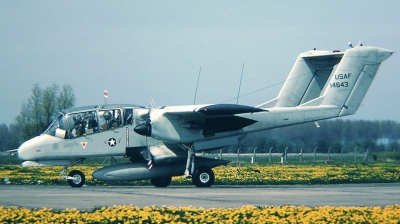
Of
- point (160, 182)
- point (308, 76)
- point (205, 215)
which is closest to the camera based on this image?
point (205, 215)

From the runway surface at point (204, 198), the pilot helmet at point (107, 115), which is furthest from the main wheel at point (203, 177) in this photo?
the pilot helmet at point (107, 115)

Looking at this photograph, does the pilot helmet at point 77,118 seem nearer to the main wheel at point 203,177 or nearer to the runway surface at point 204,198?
the runway surface at point 204,198

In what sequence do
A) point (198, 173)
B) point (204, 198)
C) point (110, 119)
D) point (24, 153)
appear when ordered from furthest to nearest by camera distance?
point (110, 119) → point (198, 173) → point (24, 153) → point (204, 198)

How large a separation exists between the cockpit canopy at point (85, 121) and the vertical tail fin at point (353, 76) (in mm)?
7887

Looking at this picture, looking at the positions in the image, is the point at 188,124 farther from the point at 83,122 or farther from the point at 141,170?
the point at 83,122

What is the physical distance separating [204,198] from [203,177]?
5.45 meters

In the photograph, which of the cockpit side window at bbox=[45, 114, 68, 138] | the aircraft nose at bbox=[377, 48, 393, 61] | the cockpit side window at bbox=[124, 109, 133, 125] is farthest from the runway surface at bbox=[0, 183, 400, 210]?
the aircraft nose at bbox=[377, 48, 393, 61]

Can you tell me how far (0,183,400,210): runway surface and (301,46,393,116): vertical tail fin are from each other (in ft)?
15.1

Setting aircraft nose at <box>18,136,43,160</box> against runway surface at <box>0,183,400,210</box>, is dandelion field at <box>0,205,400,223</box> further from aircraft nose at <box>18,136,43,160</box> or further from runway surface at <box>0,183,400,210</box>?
aircraft nose at <box>18,136,43,160</box>

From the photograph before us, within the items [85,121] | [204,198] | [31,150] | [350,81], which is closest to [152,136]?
[85,121]

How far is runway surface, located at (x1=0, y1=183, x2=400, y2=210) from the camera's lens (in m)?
16.5

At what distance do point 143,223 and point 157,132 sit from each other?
10873 mm

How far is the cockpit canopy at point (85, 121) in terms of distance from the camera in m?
23.8

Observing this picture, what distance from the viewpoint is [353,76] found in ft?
83.6
